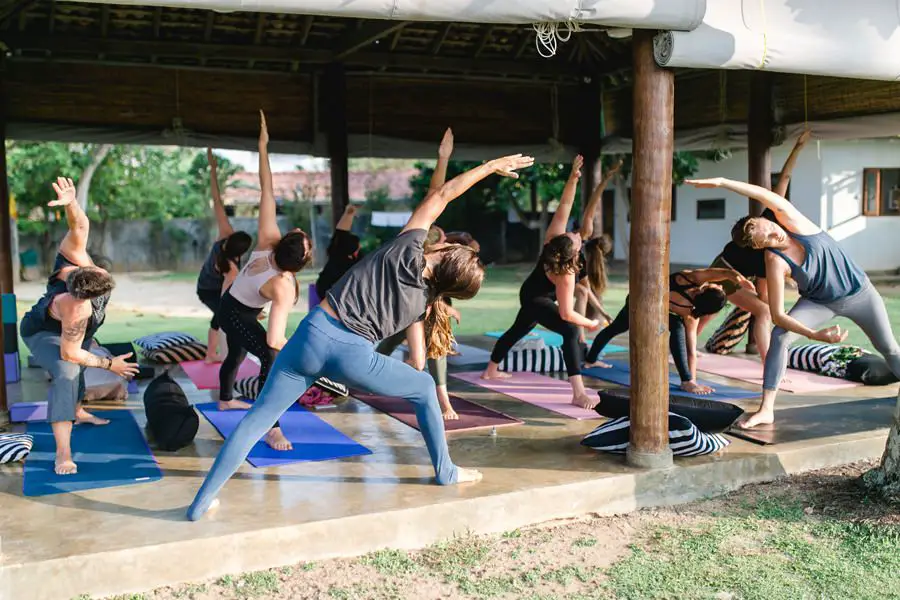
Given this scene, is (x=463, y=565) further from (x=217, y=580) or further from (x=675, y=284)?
(x=675, y=284)

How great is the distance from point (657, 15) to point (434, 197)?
4.67ft

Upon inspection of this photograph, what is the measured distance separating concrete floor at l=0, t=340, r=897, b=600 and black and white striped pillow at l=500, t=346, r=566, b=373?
2122mm

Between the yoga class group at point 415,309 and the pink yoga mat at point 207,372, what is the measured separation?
0.12 m

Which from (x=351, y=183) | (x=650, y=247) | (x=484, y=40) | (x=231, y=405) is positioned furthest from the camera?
(x=351, y=183)

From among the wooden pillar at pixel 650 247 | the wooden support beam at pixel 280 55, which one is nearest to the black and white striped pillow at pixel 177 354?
the wooden support beam at pixel 280 55

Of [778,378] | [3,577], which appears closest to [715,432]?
[778,378]

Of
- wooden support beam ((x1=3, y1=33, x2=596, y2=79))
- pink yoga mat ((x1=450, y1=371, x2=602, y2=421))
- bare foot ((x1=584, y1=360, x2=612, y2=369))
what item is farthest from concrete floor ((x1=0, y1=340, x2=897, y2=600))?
A: wooden support beam ((x1=3, y1=33, x2=596, y2=79))

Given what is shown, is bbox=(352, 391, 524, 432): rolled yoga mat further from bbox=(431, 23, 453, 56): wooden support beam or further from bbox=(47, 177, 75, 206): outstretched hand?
bbox=(431, 23, 453, 56): wooden support beam

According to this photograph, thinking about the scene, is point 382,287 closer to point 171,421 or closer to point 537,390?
point 171,421

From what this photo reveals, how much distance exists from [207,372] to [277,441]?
2.67m

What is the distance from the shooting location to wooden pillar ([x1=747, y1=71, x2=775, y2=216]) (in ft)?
26.6

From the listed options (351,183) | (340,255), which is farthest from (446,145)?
(351,183)

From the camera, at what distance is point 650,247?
426 cm

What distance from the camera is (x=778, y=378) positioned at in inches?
211
